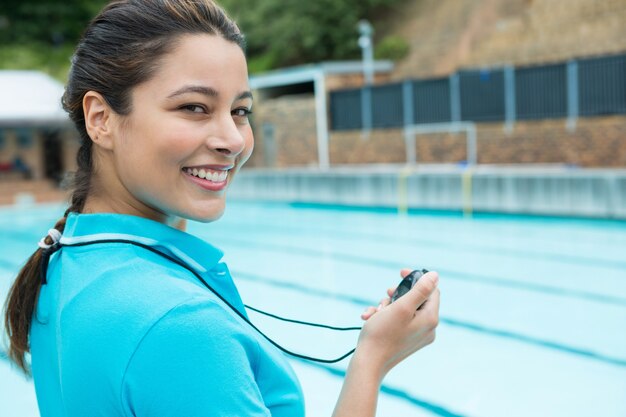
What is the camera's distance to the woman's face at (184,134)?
1047 millimetres

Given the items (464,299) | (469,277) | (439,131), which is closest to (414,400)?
(464,299)

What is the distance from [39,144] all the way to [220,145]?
2388cm

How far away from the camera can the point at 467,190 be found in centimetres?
1114

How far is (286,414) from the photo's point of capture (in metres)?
1.11

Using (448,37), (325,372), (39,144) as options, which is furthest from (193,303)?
(39,144)

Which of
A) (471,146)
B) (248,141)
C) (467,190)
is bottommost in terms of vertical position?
(467,190)

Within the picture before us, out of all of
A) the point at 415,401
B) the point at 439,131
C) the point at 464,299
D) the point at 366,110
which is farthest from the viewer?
the point at 366,110

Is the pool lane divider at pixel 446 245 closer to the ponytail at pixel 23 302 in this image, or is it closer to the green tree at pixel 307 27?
the ponytail at pixel 23 302

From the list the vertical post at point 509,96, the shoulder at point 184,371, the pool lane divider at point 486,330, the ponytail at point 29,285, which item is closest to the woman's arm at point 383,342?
the shoulder at point 184,371

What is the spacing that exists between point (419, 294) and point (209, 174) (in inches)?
15.7

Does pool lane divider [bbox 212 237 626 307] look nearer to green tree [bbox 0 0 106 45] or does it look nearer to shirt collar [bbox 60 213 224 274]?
shirt collar [bbox 60 213 224 274]

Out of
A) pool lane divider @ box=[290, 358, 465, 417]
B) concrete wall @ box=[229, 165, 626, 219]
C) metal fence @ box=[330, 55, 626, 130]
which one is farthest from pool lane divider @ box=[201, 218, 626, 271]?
metal fence @ box=[330, 55, 626, 130]

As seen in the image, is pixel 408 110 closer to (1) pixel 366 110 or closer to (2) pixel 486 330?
(1) pixel 366 110

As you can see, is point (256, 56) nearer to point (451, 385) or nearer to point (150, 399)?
point (451, 385)
